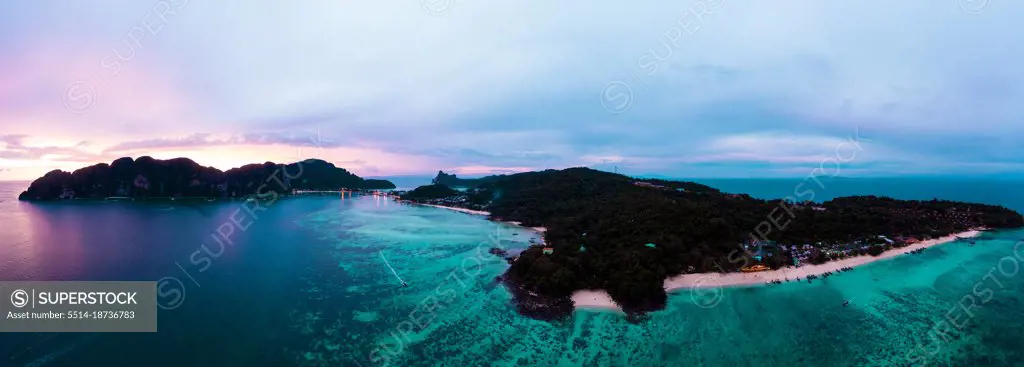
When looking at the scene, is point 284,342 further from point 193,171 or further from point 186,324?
point 193,171

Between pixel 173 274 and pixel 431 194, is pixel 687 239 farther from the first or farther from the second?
pixel 431 194

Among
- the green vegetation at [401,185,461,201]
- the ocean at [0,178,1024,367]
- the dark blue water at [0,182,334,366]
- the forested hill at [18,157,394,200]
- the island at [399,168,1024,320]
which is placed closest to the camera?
the dark blue water at [0,182,334,366]

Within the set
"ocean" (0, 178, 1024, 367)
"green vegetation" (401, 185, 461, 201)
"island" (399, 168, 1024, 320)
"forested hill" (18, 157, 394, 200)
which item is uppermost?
"forested hill" (18, 157, 394, 200)

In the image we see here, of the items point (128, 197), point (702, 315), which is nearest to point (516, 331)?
point (702, 315)

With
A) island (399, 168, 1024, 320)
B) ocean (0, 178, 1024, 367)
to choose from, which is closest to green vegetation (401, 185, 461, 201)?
island (399, 168, 1024, 320)

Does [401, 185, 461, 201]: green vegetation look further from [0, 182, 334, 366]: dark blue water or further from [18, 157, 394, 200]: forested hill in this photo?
[18, 157, 394, 200]: forested hill

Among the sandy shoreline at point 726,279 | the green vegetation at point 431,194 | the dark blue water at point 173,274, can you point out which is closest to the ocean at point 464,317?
the dark blue water at point 173,274

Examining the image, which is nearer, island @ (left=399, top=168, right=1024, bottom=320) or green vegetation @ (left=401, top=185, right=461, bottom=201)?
island @ (left=399, top=168, right=1024, bottom=320)
